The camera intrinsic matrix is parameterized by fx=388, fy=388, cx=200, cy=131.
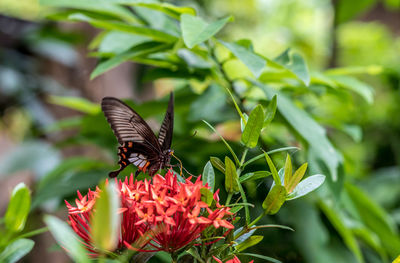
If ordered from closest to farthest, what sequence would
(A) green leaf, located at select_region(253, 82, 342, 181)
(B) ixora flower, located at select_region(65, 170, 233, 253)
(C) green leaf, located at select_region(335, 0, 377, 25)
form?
(B) ixora flower, located at select_region(65, 170, 233, 253)
(A) green leaf, located at select_region(253, 82, 342, 181)
(C) green leaf, located at select_region(335, 0, 377, 25)

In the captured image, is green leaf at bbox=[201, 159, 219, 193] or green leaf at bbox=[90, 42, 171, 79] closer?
green leaf at bbox=[201, 159, 219, 193]

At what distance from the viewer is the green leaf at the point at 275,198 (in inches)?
12.8

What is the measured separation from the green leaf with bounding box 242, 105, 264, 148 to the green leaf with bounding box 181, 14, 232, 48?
164 mm

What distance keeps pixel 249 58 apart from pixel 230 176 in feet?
0.74

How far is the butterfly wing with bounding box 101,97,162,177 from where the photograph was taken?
1.50 feet

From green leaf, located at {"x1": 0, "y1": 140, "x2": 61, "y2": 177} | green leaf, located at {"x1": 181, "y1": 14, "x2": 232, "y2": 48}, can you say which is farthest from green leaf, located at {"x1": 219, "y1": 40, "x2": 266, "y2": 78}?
green leaf, located at {"x1": 0, "y1": 140, "x2": 61, "y2": 177}

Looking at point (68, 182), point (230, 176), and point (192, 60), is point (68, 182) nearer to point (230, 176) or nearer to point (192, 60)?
point (192, 60)

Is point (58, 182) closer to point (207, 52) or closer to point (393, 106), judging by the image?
point (207, 52)

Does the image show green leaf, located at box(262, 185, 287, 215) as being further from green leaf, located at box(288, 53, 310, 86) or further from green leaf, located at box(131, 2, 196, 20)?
green leaf, located at box(131, 2, 196, 20)

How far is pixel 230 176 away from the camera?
0.34m

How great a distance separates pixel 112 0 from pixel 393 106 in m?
1.38

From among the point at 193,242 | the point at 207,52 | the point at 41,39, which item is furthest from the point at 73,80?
the point at 193,242

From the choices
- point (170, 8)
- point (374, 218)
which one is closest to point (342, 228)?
point (374, 218)

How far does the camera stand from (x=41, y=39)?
155cm
